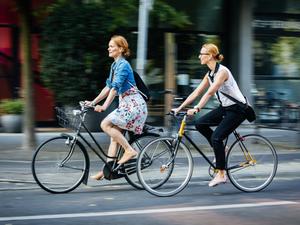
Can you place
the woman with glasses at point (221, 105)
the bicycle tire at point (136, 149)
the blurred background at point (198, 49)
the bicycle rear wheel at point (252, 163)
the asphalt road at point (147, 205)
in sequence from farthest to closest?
the blurred background at point (198, 49) < the bicycle rear wheel at point (252, 163) < the bicycle tire at point (136, 149) < the woman with glasses at point (221, 105) < the asphalt road at point (147, 205)

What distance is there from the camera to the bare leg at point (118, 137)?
779 cm

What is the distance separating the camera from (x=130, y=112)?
305 inches

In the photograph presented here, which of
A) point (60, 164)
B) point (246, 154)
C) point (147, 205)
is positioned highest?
point (246, 154)

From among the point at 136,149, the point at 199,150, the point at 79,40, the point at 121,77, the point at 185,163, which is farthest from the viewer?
the point at 79,40

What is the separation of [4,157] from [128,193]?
339 centimetres

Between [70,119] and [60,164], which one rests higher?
[70,119]

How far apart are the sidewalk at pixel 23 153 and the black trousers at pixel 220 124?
4.76 feet

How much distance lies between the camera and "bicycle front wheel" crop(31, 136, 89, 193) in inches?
303

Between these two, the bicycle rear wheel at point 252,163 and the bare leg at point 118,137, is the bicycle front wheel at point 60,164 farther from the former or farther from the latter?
the bicycle rear wheel at point 252,163

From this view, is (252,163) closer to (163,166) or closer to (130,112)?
(163,166)

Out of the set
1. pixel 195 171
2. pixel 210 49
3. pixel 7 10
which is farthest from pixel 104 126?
pixel 7 10

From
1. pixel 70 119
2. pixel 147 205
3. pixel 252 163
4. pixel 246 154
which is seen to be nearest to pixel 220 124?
pixel 246 154

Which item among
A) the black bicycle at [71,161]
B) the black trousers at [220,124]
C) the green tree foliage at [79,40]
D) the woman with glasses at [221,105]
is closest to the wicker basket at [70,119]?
the black bicycle at [71,161]

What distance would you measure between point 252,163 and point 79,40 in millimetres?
4368
